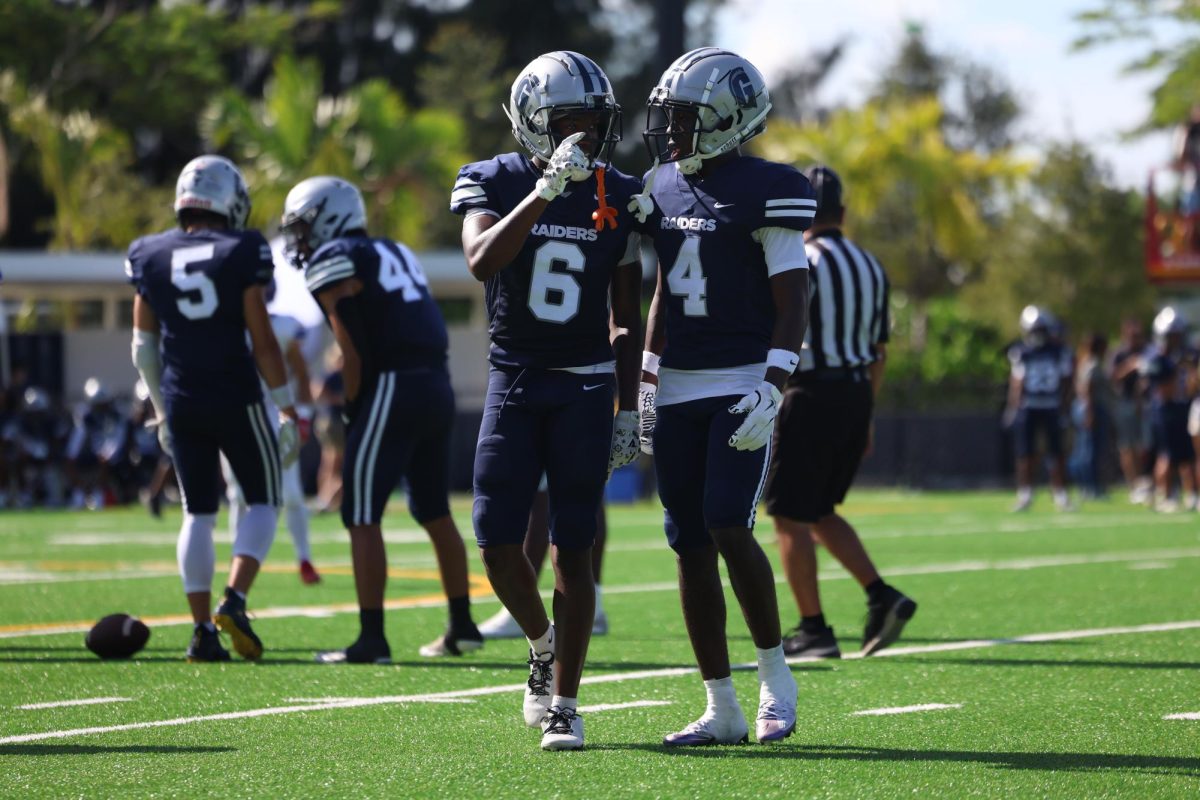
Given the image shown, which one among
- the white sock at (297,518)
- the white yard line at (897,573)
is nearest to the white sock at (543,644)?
the white yard line at (897,573)

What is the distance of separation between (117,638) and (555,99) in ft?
10.9

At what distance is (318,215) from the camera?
7.84 meters

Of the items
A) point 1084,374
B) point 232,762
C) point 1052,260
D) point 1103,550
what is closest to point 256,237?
point 232,762

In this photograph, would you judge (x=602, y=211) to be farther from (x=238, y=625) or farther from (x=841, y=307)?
(x=238, y=625)

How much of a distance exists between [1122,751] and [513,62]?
137ft

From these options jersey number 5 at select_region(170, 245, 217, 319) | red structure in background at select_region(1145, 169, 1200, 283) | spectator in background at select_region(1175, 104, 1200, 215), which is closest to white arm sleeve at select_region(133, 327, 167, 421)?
jersey number 5 at select_region(170, 245, 217, 319)

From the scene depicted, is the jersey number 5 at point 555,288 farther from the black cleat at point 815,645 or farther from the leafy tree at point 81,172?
the leafy tree at point 81,172

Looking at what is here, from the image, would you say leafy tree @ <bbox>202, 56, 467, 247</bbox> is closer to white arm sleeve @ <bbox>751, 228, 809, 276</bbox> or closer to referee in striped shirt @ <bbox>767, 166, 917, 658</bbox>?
referee in striped shirt @ <bbox>767, 166, 917, 658</bbox>

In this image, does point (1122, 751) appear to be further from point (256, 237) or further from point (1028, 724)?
point (256, 237)

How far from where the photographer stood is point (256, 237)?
7.68 metres

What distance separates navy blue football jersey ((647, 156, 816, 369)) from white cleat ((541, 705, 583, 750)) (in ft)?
3.49

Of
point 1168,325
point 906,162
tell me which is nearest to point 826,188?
point 1168,325

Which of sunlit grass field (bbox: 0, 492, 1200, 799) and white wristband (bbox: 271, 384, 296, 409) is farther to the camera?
white wristband (bbox: 271, 384, 296, 409)

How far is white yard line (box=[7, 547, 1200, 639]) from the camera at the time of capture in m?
8.92
